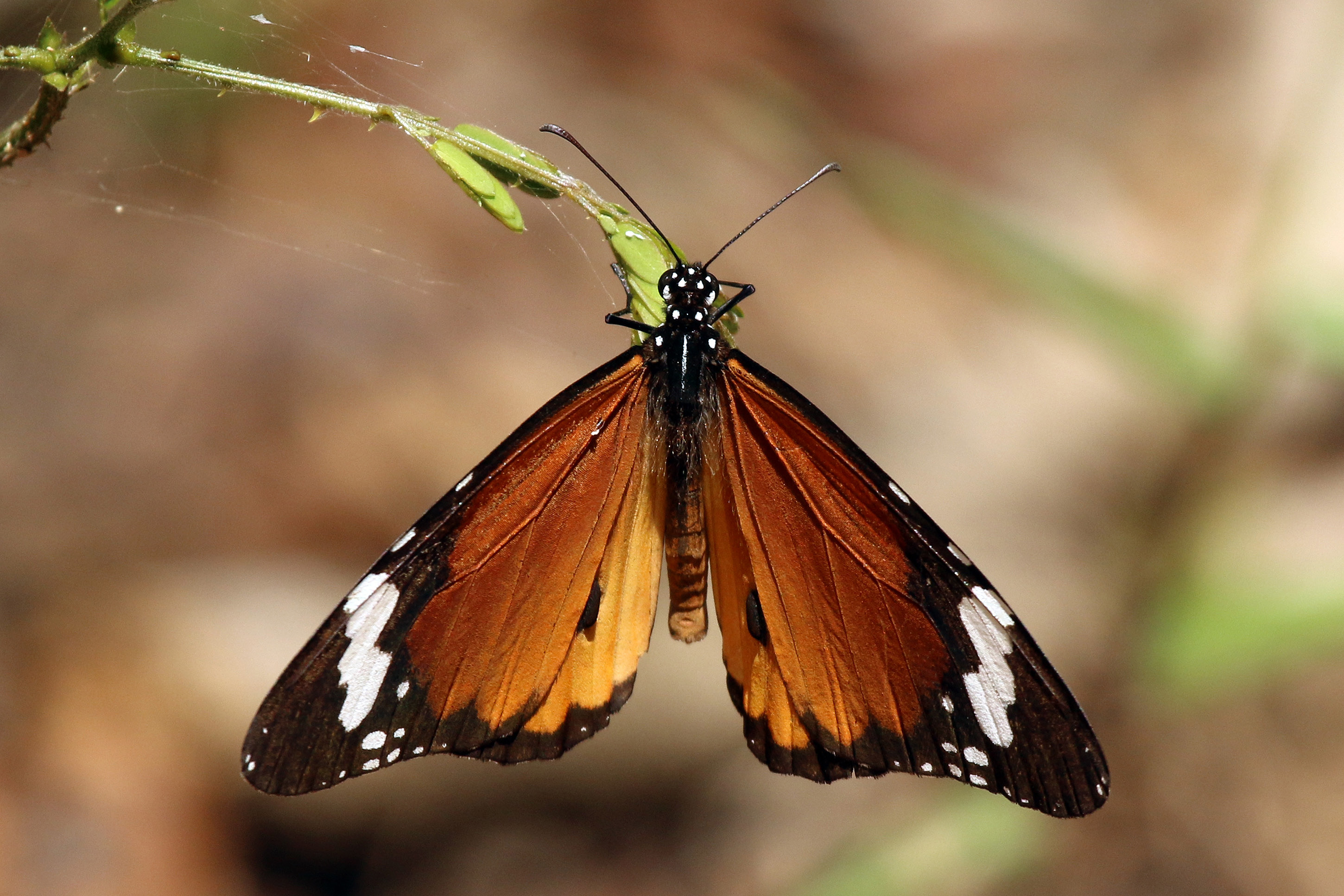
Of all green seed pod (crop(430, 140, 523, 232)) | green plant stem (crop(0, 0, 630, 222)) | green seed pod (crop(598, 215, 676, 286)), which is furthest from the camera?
green seed pod (crop(598, 215, 676, 286))

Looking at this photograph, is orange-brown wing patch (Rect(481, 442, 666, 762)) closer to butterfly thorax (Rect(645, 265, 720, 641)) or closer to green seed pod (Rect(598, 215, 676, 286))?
butterfly thorax (Rect(645, 265, 720, 641))

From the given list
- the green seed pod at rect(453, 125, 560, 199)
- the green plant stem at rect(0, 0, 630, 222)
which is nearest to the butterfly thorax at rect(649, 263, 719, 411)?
the green seed pod at rect(453, 125, 560, 199)

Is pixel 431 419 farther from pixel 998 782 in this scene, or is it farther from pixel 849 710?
pixel 998 782

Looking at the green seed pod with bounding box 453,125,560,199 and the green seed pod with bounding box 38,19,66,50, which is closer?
the green seed pod with bounding box 38,19,66,50

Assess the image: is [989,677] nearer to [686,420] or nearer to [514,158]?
[686,420]

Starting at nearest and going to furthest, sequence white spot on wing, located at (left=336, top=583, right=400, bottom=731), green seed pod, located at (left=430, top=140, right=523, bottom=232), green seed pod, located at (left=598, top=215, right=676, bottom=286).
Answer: green seed pod, located at (left=430, top=140, right=523, bottom=232) < green seed pod, located at (left=598, top=215, right=676, bottom=286) < white spot on wing, located at (left=336, top=583, right=400, bottom=731)

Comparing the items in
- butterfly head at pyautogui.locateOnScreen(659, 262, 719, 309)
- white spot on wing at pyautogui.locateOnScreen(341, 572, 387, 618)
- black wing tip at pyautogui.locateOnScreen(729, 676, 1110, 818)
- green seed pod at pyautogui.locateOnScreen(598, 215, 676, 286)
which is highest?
butterfly head at pyautogui.locateOnScreen(659, 262, 719, 309)

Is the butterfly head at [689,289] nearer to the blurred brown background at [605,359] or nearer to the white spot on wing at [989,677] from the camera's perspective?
the white spot on wing at [989,677]
